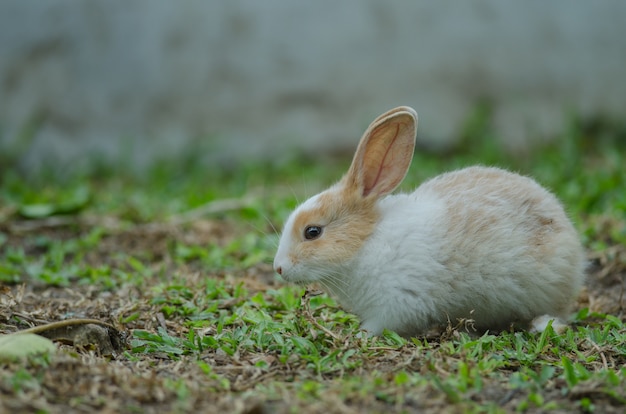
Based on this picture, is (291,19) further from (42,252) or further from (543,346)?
(543,346)

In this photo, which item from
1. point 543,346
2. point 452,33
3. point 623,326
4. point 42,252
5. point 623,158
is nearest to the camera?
point 543,346

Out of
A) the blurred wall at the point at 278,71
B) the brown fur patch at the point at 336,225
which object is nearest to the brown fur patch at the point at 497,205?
the brown fur patch at the point at 336,225

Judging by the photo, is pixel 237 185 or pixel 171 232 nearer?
pixel 171 232

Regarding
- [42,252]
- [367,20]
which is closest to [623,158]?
[367,20]

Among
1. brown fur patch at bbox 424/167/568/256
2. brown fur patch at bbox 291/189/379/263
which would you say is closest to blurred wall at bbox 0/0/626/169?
brown fur patch at bbox 424/167/568/256

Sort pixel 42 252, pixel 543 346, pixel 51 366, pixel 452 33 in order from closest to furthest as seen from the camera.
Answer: pixel 51 366 → pixel 543 346 → pixel 42 252 → pixel 452 33

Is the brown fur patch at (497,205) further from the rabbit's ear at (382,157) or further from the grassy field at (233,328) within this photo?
the grassy field at (233,328)
